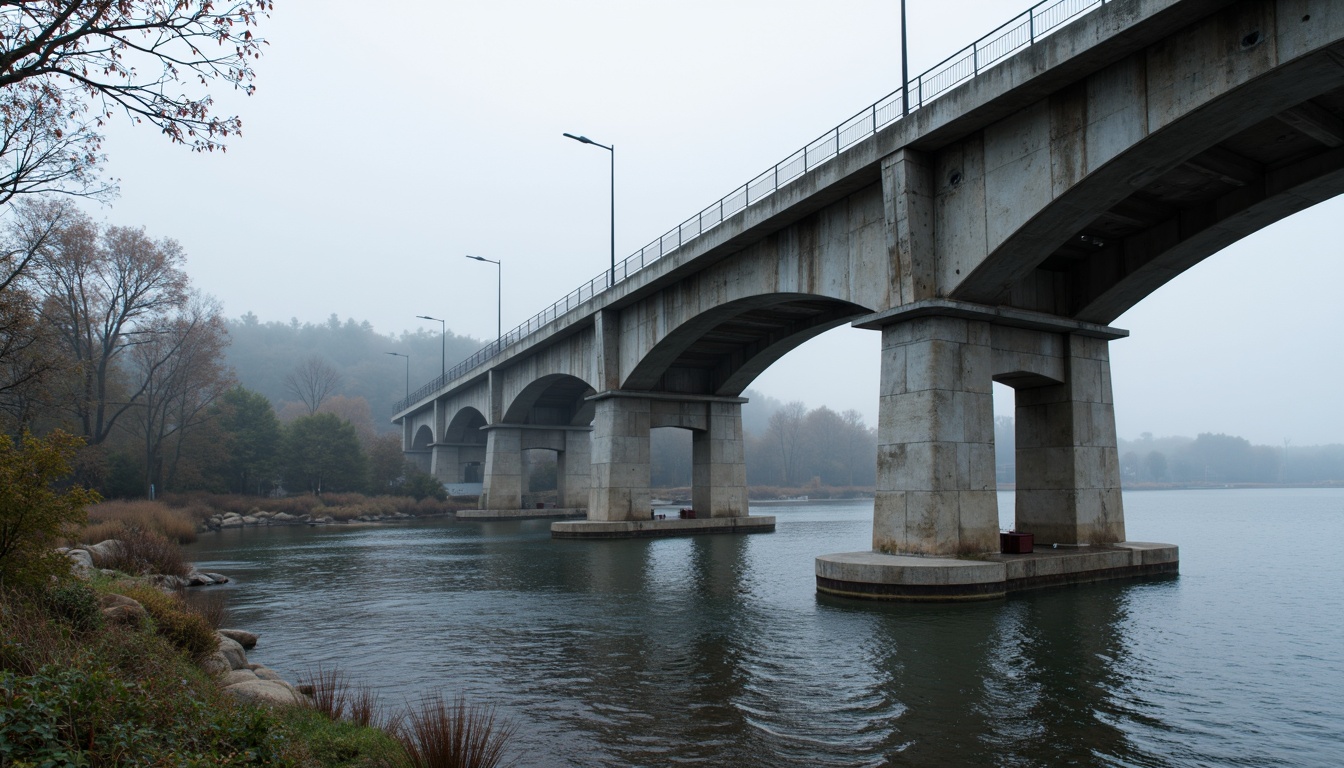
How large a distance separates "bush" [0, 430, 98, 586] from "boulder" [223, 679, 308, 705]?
8.42 ft

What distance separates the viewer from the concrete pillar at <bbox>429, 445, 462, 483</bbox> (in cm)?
8569

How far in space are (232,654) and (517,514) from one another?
51778mm

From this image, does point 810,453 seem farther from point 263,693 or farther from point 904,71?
point 263,693

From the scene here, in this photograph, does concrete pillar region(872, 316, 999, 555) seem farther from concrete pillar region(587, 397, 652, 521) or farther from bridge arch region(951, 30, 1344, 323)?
concrete pillar region(587, 397, 652, 521)

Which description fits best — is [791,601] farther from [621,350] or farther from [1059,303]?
[621,350]

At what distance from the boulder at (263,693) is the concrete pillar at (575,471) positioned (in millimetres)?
54829

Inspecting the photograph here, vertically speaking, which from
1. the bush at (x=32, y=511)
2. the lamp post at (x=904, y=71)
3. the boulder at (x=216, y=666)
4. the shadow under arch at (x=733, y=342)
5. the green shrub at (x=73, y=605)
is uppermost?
the lamp post at (x=904, y=71)

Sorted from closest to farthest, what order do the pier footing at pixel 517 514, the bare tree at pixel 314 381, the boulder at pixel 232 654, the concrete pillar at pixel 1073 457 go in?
the boulder at pixel 232 654 → the concrete pillar at pixel 1073 457 → the pier footing at pixel 517 514 → the bare tree at pixel 314 381

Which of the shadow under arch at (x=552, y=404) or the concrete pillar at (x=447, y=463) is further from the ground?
the shadow under arch at (x=552, y=404)

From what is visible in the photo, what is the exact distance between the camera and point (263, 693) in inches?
353

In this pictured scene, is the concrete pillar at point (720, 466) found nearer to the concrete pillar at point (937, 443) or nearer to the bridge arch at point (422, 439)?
the concrete pillar at point (937, 443)

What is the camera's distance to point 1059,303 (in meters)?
25.2

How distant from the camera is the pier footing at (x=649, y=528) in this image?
4112 cm

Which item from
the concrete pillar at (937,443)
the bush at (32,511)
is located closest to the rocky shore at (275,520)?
the concrete pillar at (937,443)
